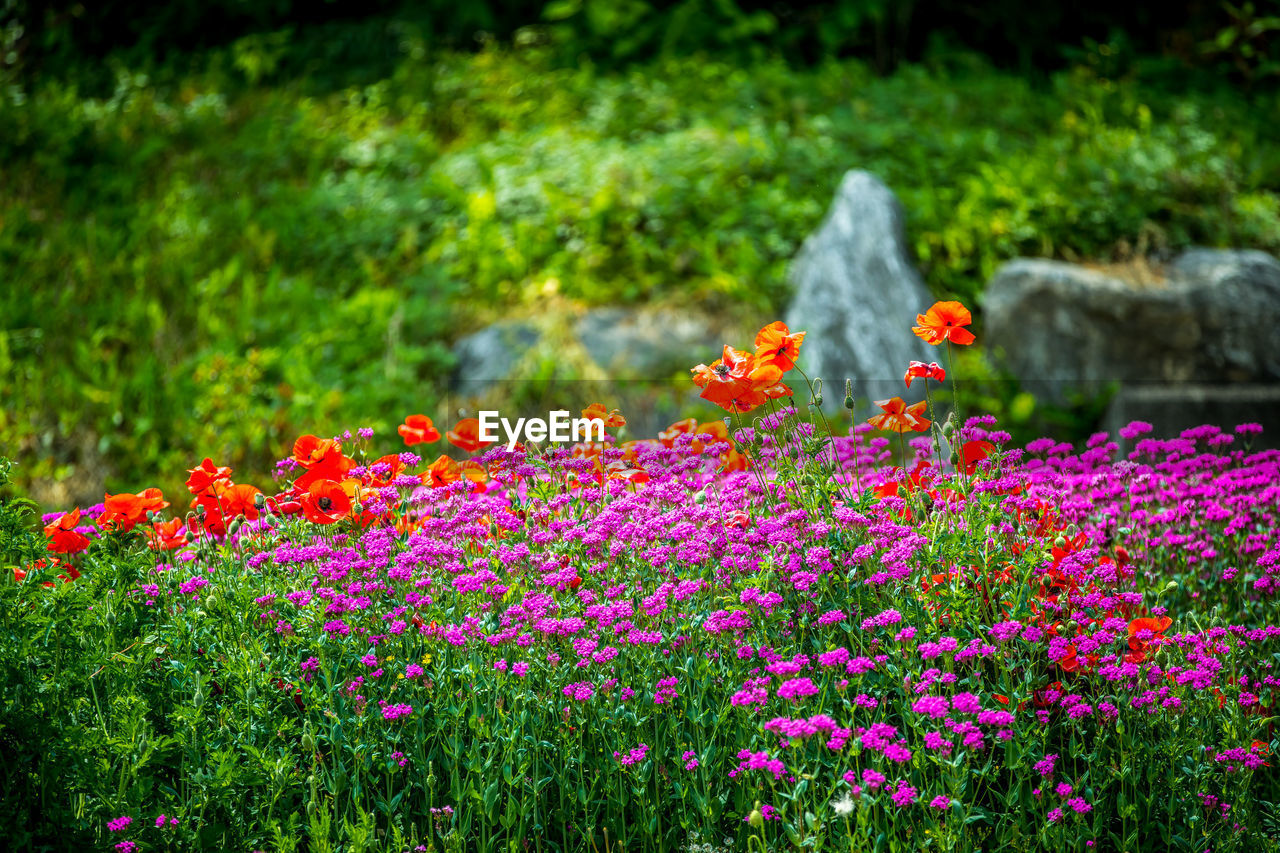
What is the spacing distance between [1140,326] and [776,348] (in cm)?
422

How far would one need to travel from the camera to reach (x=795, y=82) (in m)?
8.91

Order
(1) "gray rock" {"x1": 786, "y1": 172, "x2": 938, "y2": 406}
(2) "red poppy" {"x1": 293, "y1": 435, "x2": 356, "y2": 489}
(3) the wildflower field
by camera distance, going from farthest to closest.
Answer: (1) "gray rock" {"x1": 786, "y1": 172, "x2": 938, "y2": 406} < (2) "red poppy" {"x1": 293, "y1": 435, "x2": 356, "y2": 489} < (3) the wildflower field

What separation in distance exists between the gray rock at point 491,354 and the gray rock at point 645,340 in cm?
34

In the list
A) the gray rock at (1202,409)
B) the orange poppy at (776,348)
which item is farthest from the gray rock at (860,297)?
the orange poppy at (776,348)

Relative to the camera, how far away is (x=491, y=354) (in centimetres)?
584

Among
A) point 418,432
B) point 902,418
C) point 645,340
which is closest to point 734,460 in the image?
point 902,418

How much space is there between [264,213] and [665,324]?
3.04m

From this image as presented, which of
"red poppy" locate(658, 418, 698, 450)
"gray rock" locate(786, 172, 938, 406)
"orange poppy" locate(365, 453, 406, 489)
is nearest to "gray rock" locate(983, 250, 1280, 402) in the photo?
"gray rock" locate(786, 172, 938, 406)

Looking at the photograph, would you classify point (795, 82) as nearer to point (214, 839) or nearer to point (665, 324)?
point (665, 324)

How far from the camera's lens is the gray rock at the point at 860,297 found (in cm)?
561

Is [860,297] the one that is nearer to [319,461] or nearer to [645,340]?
[645,340]

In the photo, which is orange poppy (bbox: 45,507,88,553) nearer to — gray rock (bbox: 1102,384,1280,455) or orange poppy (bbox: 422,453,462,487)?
orange poppy (bbox: 422,453,462,487)

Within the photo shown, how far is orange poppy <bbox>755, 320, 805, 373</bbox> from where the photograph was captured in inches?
84.4

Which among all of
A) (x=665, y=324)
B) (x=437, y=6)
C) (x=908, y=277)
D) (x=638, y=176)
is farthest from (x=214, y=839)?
(x=437, y=6)
